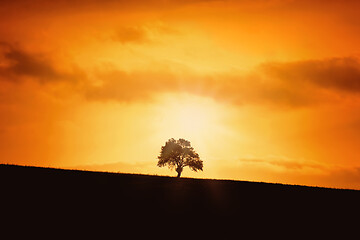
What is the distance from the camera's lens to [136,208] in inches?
1256

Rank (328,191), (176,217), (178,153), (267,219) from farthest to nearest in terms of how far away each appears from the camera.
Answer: (178,153) → (328,191) → (267,219) → (176,217)

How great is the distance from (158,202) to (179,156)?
33.7 m

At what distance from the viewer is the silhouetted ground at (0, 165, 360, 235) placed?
2920cm

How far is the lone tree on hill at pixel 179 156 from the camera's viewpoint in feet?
220

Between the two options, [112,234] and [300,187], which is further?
[300,187]

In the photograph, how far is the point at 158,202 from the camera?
3400 cm

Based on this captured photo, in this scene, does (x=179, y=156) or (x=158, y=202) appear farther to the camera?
(x=179, y=156)

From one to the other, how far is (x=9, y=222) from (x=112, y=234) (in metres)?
6.72

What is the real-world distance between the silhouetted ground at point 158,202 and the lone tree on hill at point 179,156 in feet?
72.0

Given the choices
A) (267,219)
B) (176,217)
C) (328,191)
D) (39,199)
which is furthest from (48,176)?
(328,191)

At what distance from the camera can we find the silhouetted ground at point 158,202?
1150 inches

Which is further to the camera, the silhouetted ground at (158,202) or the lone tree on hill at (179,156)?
the lone tree on hill at (179,156)

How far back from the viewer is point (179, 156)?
6769 cm

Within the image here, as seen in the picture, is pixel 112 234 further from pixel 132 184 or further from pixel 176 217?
pixel 132 184
